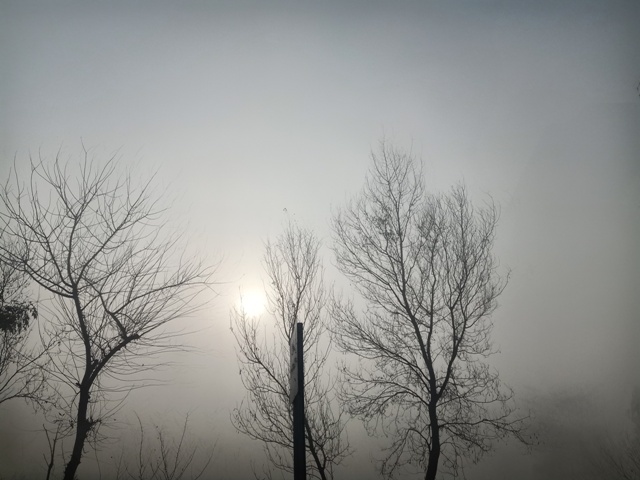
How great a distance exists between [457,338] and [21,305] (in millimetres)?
9023

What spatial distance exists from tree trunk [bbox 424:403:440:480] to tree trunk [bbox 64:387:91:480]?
248 inches

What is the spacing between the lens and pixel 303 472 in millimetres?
2908

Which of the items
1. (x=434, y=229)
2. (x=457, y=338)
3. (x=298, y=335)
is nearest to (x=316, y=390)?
(x=457, y=338)

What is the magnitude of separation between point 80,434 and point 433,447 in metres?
6.43

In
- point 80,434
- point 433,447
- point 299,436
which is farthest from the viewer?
point 433,447

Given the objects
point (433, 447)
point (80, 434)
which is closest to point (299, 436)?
point (80, 434)

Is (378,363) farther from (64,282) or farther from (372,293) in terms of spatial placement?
(64,282)

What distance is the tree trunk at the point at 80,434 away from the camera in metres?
6.11

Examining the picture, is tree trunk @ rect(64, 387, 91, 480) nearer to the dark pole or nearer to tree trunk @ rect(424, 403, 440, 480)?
the dark pole

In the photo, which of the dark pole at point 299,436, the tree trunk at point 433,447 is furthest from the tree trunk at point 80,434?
the tree trunk at point 433,447

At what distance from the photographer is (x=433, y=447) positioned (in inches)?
354

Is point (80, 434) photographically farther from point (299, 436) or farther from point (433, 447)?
point (433, 447)

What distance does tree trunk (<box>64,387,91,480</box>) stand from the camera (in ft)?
20.0

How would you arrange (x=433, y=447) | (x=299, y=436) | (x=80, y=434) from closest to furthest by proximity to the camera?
(x=299, y=436), (x=80, y=434), (x=433, y=447)
